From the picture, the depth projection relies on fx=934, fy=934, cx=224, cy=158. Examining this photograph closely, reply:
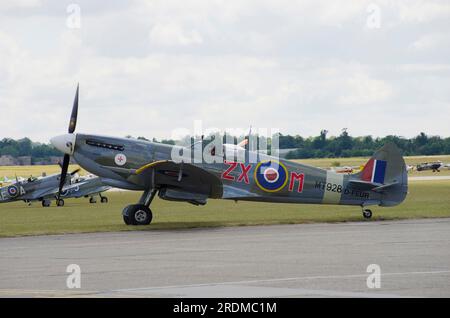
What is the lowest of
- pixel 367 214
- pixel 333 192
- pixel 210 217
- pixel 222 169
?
pixel 210 217

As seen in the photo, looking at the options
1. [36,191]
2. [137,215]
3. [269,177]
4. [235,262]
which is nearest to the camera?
[235,262]

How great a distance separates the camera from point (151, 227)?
24.1m

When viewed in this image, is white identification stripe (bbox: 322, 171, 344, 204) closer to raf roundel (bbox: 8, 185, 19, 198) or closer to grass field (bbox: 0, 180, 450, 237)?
grass field (bbox: 0, 180, 450, 237)

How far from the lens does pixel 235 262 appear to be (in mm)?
14828

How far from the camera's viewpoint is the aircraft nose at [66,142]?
82.6 ft

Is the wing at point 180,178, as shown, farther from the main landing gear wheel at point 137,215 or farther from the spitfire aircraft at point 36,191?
the spitfire aircraft at point 36,191

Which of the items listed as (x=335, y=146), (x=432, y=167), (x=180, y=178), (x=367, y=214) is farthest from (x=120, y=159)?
(x=335, y=146)

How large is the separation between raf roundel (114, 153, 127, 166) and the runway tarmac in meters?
3.10

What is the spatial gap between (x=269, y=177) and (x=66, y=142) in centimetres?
555

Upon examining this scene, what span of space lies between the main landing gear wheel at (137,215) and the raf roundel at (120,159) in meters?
1.21

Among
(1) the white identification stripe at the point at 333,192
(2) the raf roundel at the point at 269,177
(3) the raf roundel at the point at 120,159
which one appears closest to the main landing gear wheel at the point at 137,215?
(3) the raf roundel at the point at 120,159

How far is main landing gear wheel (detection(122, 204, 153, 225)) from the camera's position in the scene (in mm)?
24672

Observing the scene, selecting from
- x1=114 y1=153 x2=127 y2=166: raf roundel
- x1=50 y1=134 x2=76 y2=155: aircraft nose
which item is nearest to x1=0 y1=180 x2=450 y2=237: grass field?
x1=114 y1=153 x2=127 y2=166: raf roundel

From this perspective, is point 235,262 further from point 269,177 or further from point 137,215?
point 269,177
